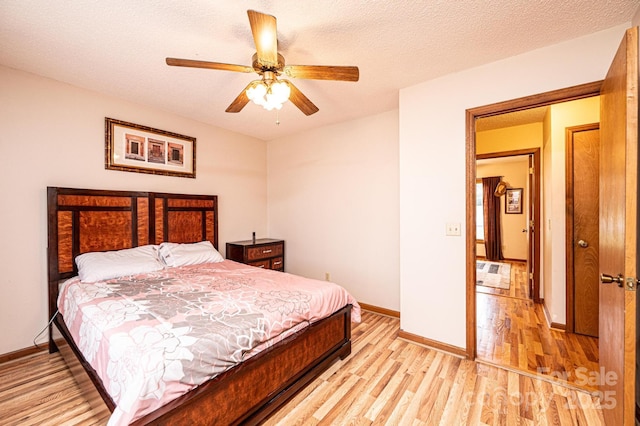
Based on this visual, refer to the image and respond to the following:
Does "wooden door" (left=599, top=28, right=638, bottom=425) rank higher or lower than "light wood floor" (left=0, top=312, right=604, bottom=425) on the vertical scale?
higher

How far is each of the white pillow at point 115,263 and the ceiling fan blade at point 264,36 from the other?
2248 mm

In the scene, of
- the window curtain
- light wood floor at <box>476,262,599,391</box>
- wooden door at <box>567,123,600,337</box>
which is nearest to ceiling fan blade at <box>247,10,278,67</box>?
A: light wood floor at <box>476,262,599,391</box>

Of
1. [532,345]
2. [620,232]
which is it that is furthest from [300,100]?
[532,345]

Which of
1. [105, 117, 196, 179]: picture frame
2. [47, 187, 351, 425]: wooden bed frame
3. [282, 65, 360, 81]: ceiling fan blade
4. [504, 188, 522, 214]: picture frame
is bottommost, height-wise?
[47, 187, 351, 425]: wooden bed frame

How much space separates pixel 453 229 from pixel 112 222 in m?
3.45

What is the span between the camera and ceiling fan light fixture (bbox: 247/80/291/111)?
5.79 feet

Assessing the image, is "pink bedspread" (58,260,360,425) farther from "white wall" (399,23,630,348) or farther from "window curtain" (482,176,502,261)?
"window curtain" (482,176,502,261)

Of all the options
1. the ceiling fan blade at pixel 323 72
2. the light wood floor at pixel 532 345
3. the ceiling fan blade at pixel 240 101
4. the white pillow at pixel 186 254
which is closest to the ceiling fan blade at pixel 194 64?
the ceiling fan blade at pixel 240 101

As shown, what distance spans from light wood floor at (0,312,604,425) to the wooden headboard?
0.76m

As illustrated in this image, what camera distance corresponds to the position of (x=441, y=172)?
2.50 meters

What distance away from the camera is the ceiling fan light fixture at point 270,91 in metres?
1.76

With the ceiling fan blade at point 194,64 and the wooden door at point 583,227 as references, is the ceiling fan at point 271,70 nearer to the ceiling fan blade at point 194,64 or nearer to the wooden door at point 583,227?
the ceiling fan blade at point 194,64

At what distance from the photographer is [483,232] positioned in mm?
7094

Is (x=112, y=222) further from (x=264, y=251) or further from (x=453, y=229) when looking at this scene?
(x=453, y=229)
